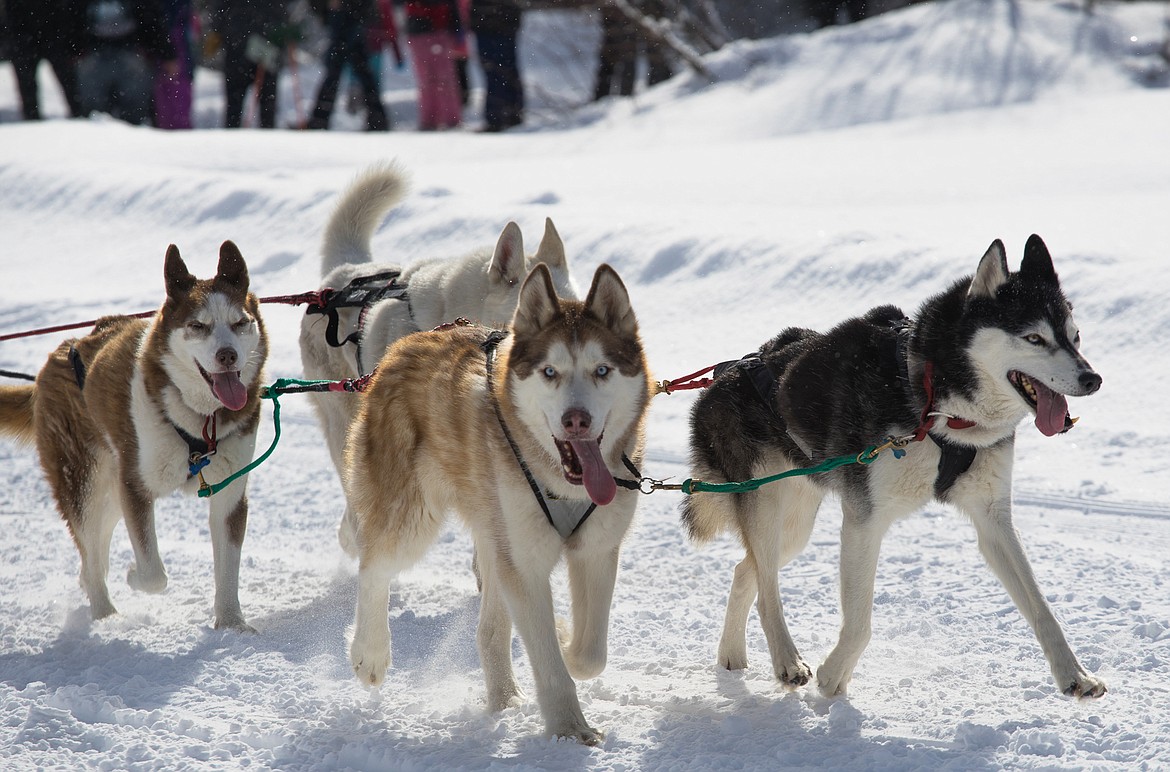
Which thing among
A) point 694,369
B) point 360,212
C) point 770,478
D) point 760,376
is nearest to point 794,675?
point 770,478

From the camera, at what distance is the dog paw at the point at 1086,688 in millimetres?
3020

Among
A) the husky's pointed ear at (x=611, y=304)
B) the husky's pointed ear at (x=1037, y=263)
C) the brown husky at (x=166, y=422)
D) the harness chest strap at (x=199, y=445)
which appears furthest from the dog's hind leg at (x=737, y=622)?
the harness chest strap at (x=199, y=445)

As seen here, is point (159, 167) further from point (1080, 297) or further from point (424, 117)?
point (1080, 297)

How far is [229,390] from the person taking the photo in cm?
399

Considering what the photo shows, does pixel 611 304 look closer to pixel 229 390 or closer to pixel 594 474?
pixel 594 474

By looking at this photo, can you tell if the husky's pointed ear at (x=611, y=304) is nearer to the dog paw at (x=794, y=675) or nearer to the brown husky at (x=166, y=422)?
the dog paw at (x=794, y=675)

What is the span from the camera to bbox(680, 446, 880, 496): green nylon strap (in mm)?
3266

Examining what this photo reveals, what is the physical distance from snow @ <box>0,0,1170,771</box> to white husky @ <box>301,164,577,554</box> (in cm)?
60

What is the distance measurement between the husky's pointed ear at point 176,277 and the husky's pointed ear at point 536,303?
4.83ft

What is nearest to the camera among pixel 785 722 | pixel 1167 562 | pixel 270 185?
pixel 785 722

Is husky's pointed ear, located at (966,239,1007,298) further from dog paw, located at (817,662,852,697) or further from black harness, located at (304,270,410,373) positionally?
black harness, located at (304,270,410,373)

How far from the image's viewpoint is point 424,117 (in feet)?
45.2

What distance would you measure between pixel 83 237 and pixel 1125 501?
902cm

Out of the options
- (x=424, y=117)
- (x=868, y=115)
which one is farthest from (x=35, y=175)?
(x=868, y=115)
